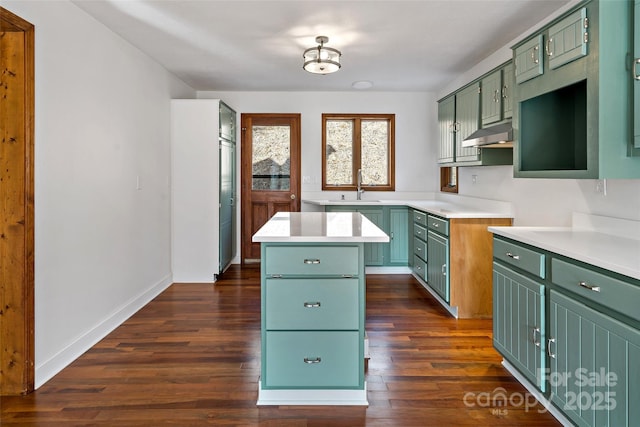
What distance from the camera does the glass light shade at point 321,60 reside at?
3.63 m

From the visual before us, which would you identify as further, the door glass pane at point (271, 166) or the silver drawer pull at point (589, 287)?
the door glass pane at point (271, 166)

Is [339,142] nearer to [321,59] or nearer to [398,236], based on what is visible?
[398,236]

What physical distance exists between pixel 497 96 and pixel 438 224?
125cm

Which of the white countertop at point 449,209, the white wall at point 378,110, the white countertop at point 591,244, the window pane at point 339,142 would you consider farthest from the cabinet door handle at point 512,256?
the window pane at point 339,142

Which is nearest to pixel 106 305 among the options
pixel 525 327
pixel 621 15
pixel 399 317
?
pixel 399 317

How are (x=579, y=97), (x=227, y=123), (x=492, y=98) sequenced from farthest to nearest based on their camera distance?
(x=227, y=123)
(x=492, y=98)
(x=579, y=97)

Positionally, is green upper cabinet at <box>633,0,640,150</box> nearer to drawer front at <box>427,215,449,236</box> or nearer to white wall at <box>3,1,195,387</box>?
drawer front at <box>427,215,449,236</box>

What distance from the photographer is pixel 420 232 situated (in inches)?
195

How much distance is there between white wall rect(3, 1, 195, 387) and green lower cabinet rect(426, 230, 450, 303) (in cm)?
284

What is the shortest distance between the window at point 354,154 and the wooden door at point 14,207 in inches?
164

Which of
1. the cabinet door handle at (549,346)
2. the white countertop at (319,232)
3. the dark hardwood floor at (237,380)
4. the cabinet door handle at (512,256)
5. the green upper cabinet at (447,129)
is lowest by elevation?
the dark hardwood floor at (237,380)

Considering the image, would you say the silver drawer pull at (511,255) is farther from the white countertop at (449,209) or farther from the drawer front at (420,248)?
the drawer front at (420,248)

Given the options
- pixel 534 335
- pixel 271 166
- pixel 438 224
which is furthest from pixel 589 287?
pixel 271 166

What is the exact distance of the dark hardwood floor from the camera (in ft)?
7.45
